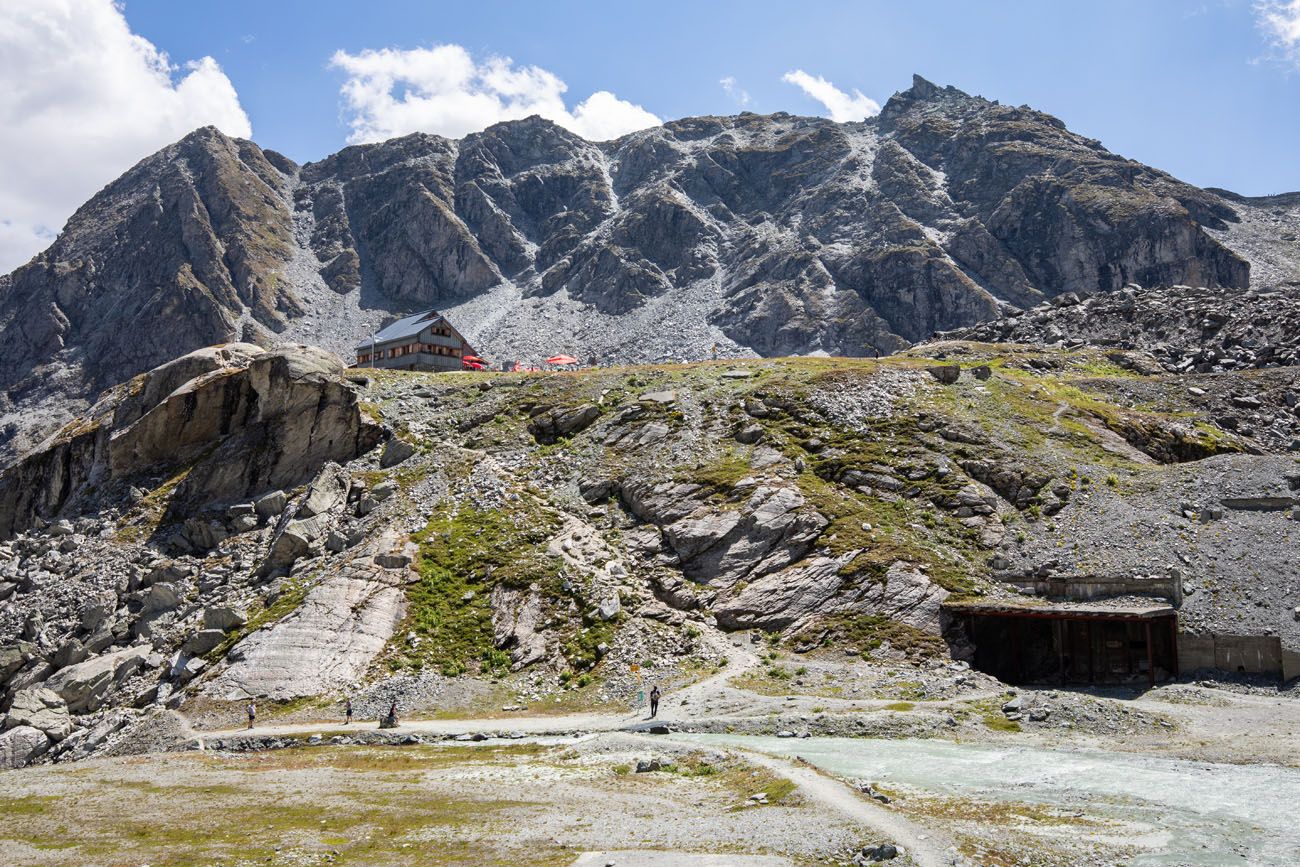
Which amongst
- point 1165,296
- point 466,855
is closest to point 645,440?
point 466,855

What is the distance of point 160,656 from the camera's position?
67812 millimetres

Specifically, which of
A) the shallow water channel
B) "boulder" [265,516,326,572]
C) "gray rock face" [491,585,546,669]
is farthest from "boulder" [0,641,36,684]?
the shallow water channel

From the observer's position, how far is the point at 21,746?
60.1m

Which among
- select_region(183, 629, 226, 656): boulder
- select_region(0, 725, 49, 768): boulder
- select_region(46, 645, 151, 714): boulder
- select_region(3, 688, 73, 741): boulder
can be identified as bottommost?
select_region(0, 725, 49, 768): boulder

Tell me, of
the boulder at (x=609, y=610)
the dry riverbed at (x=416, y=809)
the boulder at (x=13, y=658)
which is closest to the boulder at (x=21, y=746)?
the dry riverbed at (x=416, y=809)

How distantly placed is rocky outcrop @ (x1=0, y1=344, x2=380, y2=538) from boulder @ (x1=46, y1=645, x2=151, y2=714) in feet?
73.4

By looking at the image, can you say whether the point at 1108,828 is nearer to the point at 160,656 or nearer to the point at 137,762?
the point at 137,762

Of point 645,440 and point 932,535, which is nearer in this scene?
point 932,535

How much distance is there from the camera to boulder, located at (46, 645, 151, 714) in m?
65.4

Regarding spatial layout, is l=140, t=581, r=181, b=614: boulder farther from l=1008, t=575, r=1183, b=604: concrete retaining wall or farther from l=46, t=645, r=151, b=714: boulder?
l=1008, t=575, r=1183, b=604: concrete retaining wall

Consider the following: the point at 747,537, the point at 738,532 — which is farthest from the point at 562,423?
the point at 747,537

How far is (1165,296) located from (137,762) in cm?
15474

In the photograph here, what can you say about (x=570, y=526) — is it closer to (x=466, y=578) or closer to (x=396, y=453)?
(x=466, y=578)

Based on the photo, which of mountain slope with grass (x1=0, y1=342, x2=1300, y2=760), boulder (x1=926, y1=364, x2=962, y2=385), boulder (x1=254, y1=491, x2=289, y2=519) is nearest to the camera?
mountain slope with grass (x1=0, y1=342, x2=1300, y2=760)
